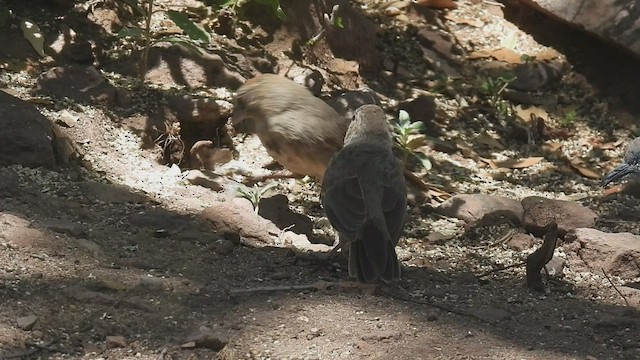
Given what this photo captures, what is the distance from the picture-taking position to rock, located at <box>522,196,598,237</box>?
7473 millimetres

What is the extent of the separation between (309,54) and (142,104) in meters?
2.09

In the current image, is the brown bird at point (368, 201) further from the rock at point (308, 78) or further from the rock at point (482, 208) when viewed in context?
the rock at point (308, 78)

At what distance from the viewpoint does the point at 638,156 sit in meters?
8.05

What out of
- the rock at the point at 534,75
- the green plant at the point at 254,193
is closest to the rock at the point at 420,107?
the rock at the point at 534,75

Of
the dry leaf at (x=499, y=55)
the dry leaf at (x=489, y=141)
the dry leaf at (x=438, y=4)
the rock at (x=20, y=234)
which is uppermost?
the rock at (x=20, y=234)

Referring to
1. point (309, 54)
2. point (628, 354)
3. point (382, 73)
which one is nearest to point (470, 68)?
point (382, 73)

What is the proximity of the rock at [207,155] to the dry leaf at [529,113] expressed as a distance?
3.27 meters

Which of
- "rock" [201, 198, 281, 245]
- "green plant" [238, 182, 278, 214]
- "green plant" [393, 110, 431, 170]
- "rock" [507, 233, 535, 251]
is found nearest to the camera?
"rock" [201, 198, 281, 245]

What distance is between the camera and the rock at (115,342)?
15.6ft

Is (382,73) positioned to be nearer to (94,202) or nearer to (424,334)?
(94,202)

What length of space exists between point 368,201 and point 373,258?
21.7 inches

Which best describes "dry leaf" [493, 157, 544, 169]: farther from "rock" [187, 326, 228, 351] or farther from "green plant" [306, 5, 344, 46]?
"rock" [187, 326, 228, 351]

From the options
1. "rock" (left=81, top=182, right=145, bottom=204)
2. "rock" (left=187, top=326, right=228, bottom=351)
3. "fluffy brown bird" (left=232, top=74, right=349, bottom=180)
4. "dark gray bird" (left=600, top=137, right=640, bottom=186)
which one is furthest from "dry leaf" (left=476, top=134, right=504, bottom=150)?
"rock" (left=187, top=326, right=228, bottom=351)

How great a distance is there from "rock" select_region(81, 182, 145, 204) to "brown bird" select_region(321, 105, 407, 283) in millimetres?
1352
